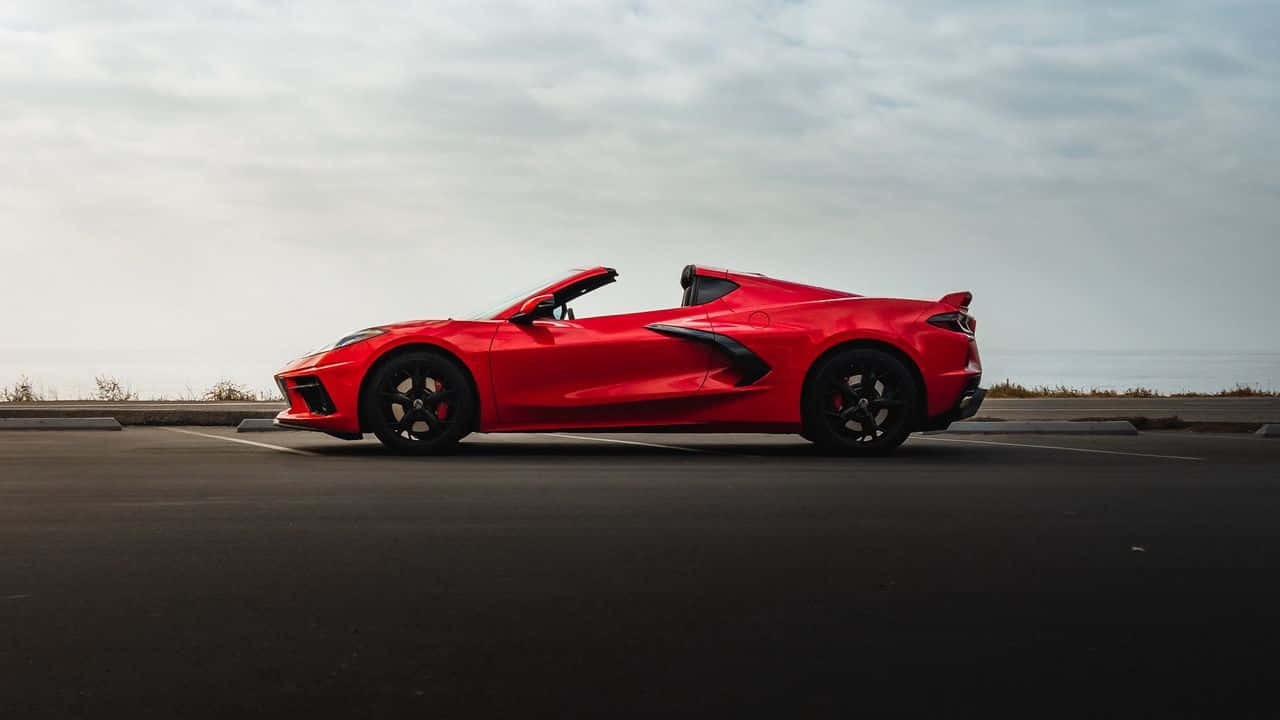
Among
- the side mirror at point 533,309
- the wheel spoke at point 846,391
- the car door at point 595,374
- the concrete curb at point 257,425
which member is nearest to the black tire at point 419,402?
the car door at point 595,374

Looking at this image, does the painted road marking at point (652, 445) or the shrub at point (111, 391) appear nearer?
the painted road marking at point (652, 445)

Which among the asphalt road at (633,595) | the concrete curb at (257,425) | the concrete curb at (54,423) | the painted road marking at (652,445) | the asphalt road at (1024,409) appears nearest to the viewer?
the asphalt road at (633,595)

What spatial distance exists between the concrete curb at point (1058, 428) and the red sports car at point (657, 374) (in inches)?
142

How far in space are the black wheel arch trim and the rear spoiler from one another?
155cm

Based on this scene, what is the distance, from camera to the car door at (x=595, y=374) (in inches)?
378

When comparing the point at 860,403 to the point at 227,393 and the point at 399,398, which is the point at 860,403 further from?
the point at 227,393

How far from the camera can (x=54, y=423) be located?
44.3 ft

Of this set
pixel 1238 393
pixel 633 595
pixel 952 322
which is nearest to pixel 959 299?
pixel 952 322

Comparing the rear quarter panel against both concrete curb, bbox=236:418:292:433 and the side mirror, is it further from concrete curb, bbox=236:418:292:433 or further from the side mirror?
concrete curb, bbox=236:418:292:433

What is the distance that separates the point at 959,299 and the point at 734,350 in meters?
1.85

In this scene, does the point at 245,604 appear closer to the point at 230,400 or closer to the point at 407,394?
the point at 407,394

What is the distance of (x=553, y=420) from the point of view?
9664 millimetres

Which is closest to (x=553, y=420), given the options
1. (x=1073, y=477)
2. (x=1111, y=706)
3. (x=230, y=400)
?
(x=1073, y=477)

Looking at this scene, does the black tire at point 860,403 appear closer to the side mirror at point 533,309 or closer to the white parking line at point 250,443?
the side mirror at point 533,309
